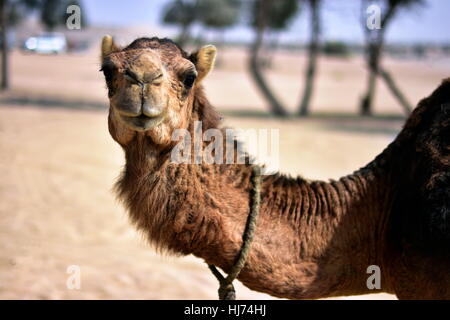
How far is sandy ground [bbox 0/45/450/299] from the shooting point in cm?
630

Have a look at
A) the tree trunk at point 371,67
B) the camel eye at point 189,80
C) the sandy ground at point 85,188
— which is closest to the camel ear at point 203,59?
the camel eye at point 189,80

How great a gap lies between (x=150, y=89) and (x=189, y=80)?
0.42 m

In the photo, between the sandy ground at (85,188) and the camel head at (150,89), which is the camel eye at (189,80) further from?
the sandy ground at (85,188)

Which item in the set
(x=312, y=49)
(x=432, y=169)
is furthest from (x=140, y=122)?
(x=312, y=49)

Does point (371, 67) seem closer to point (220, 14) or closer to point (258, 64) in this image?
point (258, 64)

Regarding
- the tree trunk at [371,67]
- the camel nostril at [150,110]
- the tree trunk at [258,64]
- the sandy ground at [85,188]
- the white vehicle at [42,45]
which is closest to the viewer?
the camel nostril at [150,110]

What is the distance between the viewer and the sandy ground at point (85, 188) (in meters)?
6.30

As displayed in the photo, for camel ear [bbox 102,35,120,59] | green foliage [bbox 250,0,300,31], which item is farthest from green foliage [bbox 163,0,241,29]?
camel ear [bbox 102,35,120,59]

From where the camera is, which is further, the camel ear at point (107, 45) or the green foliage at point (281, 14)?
the green foliage at point (281, 14)

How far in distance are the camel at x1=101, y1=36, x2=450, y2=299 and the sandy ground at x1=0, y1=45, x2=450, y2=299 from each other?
1.30 m

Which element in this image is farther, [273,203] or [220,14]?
[220,14]

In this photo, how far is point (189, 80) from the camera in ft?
11.2

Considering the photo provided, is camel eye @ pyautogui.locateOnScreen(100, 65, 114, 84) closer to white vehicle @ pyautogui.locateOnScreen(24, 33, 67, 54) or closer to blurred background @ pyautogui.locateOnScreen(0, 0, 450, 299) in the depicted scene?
blurred background @ pyautogui.locateOnScreen(0, 0, 450, 299)
